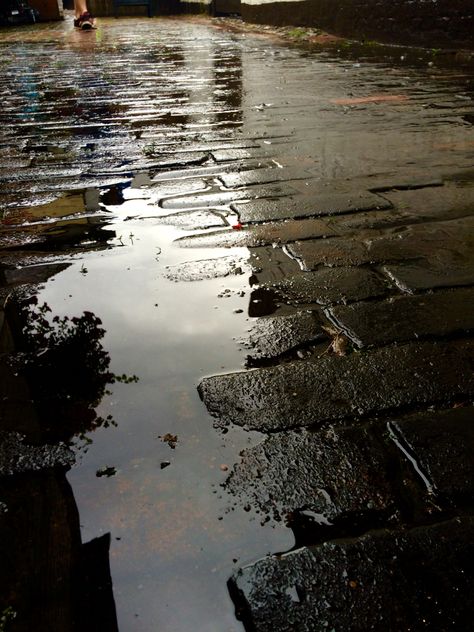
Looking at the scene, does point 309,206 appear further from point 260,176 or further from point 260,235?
point 260,176

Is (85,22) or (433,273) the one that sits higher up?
(85,22)

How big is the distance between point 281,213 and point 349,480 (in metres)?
1.78

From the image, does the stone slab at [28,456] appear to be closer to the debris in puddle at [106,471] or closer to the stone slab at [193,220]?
the debris in puddle at [106,471]

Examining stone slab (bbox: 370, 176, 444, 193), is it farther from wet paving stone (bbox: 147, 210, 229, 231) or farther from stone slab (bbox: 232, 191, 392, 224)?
wet paving stone (bbox: 147, 210, 229, 231)

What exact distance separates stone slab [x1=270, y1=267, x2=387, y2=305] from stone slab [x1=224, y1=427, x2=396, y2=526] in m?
0.73

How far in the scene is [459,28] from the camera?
8031 mm

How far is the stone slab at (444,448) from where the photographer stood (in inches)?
A: 47.2

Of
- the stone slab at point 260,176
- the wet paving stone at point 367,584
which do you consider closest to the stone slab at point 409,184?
the stone slab at point 260,176

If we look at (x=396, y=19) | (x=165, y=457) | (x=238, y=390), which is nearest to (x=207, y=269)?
(x=238, y=390)

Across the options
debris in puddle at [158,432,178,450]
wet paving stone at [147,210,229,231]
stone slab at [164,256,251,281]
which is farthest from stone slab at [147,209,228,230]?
debris in puddle at [158,432,178,450]

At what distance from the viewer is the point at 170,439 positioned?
52.2 inches

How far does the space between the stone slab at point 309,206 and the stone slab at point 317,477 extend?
156 centimetres

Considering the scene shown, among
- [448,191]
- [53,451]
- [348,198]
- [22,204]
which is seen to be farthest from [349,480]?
[22,204]

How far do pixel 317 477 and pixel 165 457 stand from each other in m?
0.37
